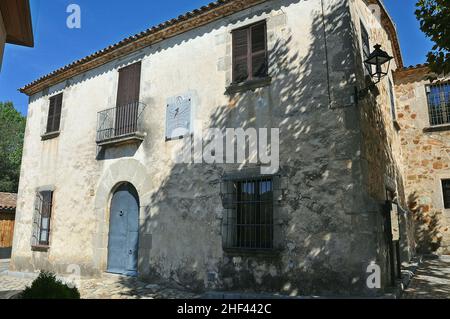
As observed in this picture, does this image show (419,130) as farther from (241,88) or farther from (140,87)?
(140,87)

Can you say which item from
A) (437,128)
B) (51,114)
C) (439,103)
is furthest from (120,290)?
(439,103)

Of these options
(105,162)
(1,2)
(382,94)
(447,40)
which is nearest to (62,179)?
(105,162)

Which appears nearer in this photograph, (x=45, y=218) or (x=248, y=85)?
(x=248, y=85)

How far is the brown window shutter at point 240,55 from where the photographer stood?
306 inches

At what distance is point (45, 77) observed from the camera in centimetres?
1220

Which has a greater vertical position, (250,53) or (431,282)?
(250,53)

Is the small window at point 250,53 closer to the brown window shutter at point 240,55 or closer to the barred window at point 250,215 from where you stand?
the brown window shutter at point 240,55

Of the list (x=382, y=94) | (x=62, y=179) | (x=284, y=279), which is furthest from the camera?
(x=62, y=179)

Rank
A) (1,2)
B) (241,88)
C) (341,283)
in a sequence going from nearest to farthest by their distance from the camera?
(1,2), (341,283), (241,88)

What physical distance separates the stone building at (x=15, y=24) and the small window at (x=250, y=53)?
4.09m

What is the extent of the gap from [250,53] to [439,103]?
23.3 ft

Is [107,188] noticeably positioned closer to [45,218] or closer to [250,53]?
[45,218]

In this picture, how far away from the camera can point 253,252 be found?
6.70 metres
